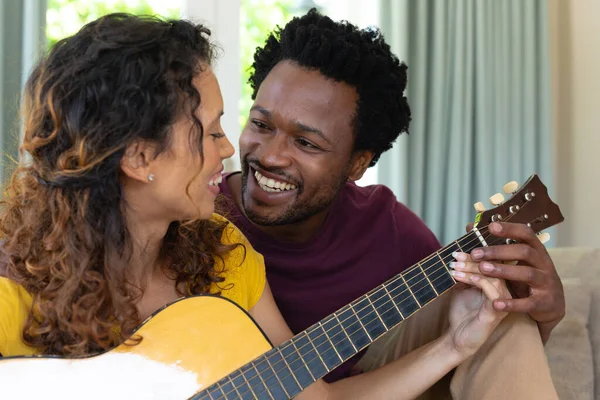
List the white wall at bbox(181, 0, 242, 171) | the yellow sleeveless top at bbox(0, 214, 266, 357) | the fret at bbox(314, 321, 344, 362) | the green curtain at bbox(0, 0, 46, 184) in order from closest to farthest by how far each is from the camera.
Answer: the yellow sleeveless top at bbox(0, 214, 266, 357), the fret at bbox(314, 321, 344, 362), the green curtain at bbox(0, 0, 46, 184), the white wall at bbox(181, 0, 242, 171)

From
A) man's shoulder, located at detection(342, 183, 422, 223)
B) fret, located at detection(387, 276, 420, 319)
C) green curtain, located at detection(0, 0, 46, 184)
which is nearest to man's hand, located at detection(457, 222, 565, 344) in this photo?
fret, located at detection(387, 276, 420, 319)

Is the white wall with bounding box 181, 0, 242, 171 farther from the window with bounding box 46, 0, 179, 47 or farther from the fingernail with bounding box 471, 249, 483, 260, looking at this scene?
the fingernail with bounding box 471, 249, 483, 260

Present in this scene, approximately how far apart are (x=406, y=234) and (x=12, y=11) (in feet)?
4.59

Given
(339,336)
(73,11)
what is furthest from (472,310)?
(73,11)

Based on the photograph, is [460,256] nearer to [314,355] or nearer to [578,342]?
[314,355]

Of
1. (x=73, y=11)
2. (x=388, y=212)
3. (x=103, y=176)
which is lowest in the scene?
(x=388, y=212)

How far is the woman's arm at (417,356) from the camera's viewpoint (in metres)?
1.46

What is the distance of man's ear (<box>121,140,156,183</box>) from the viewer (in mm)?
1225

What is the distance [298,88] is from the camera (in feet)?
5.88

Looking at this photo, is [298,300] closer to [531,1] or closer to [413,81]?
[413,81]

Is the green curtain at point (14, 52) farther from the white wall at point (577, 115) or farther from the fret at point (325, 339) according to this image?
the white wall at point (577, 115)

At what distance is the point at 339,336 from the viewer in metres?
1.33

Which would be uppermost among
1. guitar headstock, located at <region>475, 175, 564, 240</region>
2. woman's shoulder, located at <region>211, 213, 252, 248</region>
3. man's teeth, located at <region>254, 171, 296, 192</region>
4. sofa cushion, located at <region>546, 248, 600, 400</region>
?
guitar headstock, located at <region>475, 175, 564, 240</region>

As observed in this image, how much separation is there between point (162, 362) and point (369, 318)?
0.39 m
